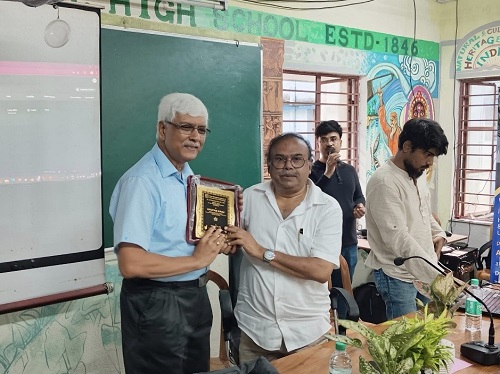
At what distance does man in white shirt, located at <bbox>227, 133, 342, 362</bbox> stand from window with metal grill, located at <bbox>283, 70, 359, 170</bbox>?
2.32 m

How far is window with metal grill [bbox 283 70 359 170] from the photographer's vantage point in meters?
4.68

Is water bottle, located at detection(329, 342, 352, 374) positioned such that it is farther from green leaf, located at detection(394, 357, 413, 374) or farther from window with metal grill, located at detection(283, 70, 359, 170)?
window with metal grill, located at detection(283, 70, 359, 170)

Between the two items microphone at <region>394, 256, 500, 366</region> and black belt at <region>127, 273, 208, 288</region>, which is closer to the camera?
microphone at <region>394, 256, 500, 366</region>

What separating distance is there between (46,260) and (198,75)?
1533mm

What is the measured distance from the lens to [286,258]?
2143mm

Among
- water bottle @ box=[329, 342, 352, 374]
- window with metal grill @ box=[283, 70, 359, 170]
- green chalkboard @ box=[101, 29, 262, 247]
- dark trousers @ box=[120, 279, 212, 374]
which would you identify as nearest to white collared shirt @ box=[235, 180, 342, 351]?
dark trousers @ box=[120, 279, 212, 374]

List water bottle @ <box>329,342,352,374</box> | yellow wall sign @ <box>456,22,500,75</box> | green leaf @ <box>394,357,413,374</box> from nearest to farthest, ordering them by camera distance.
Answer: green leaf @ <box>394,357,413,374</box> < water bottle @ <box>329,342,352,374</box> < yellow wall sign @ <box>456,22,500,75</box>

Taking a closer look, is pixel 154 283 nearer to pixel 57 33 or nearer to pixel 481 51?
pixel 57 33

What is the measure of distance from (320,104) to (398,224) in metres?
2.46

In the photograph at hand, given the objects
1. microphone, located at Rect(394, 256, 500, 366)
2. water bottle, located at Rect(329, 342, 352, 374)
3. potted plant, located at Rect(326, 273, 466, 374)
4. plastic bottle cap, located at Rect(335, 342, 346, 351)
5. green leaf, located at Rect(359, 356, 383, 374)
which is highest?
potted plant, located at Rect(326, 273, 466, 374)

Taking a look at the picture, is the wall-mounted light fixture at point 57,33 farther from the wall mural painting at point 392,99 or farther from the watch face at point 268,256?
the wall mural painting at point 392,99

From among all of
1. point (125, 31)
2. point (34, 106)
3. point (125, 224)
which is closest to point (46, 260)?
point (34, 106)

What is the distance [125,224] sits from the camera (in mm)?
1936

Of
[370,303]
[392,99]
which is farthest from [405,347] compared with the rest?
[392,99]
